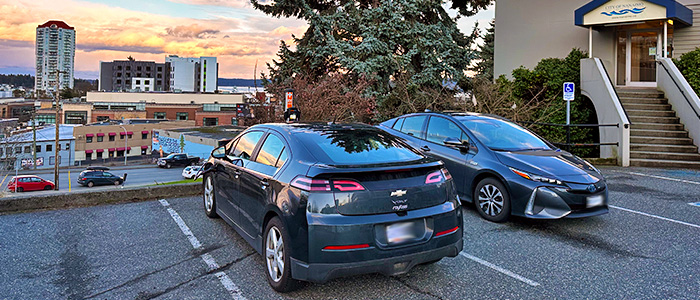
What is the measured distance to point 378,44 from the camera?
63.6 feet

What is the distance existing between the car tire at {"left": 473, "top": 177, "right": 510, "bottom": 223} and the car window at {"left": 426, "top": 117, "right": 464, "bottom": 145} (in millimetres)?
985

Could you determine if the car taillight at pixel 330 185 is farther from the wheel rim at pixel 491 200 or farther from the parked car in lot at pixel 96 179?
the parked car in lot at pixel 96 179

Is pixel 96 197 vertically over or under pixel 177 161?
over

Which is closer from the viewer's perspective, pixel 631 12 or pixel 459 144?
pixel 459 144

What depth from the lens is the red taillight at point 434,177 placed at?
12.9ft

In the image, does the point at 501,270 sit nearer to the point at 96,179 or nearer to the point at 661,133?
the point at 661,133

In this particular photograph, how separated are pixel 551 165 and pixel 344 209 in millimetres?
3673

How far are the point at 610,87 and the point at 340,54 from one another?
1028cm

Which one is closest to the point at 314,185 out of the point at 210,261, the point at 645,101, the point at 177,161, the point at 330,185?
the point at 330,185

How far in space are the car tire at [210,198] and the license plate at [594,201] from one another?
4.75 m

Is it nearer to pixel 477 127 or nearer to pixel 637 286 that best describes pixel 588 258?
pixel 637 286

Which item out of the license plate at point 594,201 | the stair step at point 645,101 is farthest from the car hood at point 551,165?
the stair step at point 645,101

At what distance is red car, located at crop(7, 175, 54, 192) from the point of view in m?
31.0

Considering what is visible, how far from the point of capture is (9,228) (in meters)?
5.72
